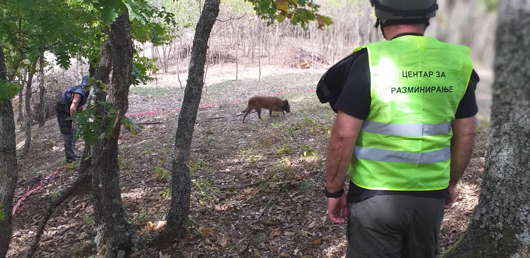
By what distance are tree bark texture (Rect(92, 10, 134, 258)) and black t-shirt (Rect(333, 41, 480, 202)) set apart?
5.35ft

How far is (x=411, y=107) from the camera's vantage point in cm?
153

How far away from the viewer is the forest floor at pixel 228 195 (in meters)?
3.31

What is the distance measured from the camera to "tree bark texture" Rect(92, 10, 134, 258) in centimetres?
246

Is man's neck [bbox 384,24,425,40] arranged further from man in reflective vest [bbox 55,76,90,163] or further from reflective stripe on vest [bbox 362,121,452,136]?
man in reflective vest [bbox 55,76,90,163]

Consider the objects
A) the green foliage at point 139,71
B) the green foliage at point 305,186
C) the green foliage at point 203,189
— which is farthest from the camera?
the green foliage at point 203,189

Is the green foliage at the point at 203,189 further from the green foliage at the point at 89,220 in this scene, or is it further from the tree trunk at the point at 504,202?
the tree trunk at the point at 504,202

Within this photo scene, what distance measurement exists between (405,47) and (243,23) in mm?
19188

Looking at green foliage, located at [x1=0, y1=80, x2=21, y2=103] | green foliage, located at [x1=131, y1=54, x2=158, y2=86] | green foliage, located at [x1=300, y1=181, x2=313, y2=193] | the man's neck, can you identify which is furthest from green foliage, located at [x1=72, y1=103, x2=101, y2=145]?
green foliage, located at [x1=300, y1=181, x2=313, y2=193]

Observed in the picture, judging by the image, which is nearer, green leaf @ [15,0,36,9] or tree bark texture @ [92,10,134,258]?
green leaf @ [15,0,36,9]

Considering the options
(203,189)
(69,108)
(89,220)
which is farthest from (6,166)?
(69,108)

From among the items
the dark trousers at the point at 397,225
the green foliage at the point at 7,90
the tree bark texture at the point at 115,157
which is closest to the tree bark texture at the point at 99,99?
the tree bark texture at the point at 115,157

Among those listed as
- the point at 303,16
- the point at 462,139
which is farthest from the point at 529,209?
the point at 303,16

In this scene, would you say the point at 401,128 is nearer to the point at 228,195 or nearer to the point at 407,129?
the point at 407,129

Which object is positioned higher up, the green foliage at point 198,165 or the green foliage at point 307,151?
the green foliage at point 307,151
